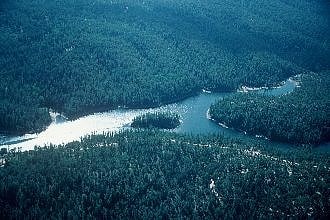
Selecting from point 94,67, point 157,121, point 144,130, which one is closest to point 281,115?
point 157,121

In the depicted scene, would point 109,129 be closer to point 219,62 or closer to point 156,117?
point 156,117

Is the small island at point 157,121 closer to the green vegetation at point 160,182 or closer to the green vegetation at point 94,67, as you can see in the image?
A: the green vegetation at point 94,67

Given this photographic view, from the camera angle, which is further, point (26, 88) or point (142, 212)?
point (26, 88)

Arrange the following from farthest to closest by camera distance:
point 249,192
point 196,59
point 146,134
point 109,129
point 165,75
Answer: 1. point 196,59
2. point 165,75
3. point 109,129
4. point 146,134
5. point 249,192

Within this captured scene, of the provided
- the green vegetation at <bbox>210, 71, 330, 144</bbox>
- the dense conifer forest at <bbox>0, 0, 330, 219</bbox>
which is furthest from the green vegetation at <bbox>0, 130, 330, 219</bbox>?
the green vegetation at <bbox>210, 71, 330, 144</bbox>

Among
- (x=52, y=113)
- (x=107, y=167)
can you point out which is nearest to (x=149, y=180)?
(x=107, y=167)

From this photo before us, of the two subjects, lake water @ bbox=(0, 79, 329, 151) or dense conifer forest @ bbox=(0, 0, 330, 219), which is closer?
dense conifer forest @ bbox=(0, 0, 330, 219)

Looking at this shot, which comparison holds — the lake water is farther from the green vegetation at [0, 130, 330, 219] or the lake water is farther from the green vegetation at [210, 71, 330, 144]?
the green vegetation at [0, 130, 330, 219]
